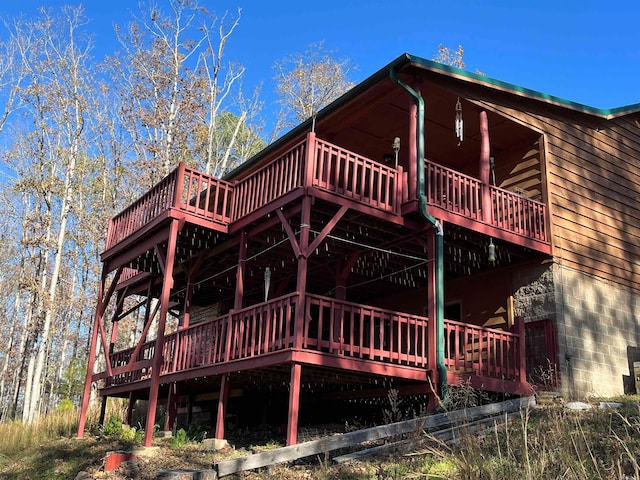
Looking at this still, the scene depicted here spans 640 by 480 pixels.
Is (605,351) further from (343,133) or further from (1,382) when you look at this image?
(1,382)

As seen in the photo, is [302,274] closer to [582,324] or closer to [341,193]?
[341,193]

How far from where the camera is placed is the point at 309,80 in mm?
38125

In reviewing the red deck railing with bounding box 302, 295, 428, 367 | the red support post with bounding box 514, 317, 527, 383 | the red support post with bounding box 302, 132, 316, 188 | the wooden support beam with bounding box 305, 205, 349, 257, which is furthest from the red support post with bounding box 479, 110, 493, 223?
the red support post with bounding box 302, 132, 316, 188

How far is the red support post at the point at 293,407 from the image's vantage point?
9.98 meters

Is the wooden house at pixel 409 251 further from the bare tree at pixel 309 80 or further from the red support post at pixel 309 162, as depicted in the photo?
the bare tree at pixel 309 80

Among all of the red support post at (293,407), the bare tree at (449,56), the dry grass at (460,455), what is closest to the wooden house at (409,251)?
the red support post at (293,407)

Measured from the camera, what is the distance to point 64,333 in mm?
36781

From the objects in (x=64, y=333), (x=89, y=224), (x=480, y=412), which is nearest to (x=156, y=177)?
(x=89, y=224)

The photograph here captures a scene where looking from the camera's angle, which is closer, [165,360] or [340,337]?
[340,337]

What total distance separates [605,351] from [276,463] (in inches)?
353

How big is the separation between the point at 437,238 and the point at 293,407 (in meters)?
4.37

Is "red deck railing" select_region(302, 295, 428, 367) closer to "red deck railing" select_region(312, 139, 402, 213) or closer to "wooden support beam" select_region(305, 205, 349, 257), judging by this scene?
"wooden support beam" select_region(305, 205, 349, 257)

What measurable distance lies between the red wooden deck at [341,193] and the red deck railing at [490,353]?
2.00m

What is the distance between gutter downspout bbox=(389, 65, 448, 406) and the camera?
37.9 feet
